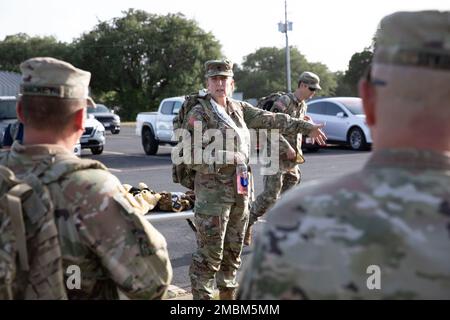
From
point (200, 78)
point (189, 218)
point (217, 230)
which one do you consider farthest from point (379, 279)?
point (200, 78)

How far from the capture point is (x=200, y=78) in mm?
57562

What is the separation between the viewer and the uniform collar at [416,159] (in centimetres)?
158

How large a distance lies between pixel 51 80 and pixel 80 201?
46cm

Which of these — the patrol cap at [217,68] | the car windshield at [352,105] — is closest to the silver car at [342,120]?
the car windshield at [352,105]

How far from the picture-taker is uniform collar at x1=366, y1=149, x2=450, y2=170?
158 centimetres

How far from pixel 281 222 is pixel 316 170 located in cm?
1269

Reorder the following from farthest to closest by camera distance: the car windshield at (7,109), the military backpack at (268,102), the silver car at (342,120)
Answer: the silver car at (342,120) < the car windshield at (7,109) < the military backpack at (268,102)

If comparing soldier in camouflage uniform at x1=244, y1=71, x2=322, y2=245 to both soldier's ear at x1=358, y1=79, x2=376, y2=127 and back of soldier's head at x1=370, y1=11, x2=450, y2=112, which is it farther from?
back of soldier's head at x1=370, y1=11, x2=450, y2=112

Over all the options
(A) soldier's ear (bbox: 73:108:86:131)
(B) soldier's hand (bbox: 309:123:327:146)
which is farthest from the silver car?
(A) soldier's ear (bbox: 73:108:86:131)

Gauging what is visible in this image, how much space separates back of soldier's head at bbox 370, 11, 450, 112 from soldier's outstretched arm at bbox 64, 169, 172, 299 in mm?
1046

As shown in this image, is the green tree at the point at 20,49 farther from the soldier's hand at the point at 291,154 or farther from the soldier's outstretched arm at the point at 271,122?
the soldier's outstretched arm at the point at 271,122

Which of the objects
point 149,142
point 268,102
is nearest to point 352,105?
point 149,142

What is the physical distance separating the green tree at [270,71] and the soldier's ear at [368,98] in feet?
258
